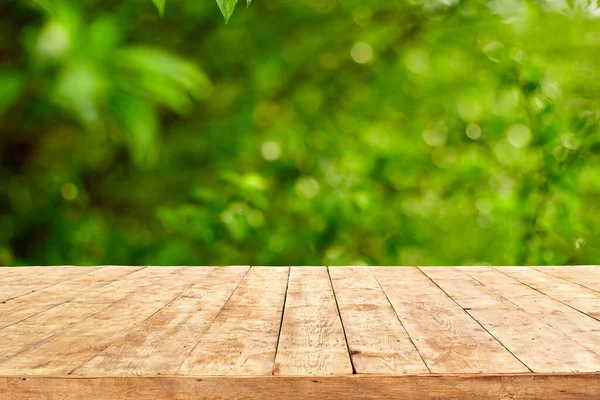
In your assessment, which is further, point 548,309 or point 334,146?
point 334,146

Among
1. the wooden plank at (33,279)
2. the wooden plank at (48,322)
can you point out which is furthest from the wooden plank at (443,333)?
the wooden plank at (33,279)

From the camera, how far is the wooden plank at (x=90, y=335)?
988mm

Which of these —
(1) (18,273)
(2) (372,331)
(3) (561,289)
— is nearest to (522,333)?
(2) (372,331)

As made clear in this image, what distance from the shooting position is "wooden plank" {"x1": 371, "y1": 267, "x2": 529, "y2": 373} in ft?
3.22

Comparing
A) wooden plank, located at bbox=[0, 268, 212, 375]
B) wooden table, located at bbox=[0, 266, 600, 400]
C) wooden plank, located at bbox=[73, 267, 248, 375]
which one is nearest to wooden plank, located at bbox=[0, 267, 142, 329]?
wooden table, located at bbox=[0, 266, 600, 400]

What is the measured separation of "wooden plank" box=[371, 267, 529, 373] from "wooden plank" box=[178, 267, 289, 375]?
22cm

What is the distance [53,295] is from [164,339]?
0.53m

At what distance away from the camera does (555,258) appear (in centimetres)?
239

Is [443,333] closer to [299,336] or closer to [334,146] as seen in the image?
[299,336]

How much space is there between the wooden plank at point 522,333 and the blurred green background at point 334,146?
671mm

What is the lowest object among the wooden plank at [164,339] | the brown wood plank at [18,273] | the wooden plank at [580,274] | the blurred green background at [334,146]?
the brown wood plank at [18,273]

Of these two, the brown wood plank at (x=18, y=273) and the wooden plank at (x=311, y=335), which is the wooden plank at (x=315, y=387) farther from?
the brown wood plank at (x=18, y=273)

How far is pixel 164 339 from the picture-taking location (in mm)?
1137

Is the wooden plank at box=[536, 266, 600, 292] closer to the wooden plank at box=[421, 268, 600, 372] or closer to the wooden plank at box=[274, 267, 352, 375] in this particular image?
the wooden plank at box=[421, 268, 600, 372]
